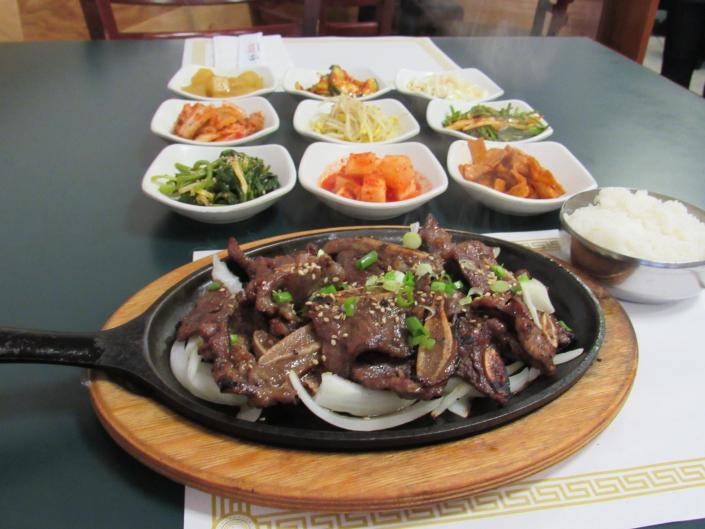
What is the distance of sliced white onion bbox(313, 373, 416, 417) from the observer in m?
1.30

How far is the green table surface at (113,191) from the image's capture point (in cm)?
125

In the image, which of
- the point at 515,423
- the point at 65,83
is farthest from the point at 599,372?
the point at 65,83

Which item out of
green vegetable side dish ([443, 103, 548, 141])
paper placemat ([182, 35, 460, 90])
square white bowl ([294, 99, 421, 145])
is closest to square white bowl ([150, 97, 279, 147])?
square white bowl ([294, 99, 421, 145])

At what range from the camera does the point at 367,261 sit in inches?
62.9

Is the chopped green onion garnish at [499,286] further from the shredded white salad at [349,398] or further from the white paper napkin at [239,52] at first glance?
the white paper napkin at [239,52]

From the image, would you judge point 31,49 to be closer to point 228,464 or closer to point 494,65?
point 494,65

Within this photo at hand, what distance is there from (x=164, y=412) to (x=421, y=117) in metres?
2.56

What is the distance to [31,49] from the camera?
157 inches

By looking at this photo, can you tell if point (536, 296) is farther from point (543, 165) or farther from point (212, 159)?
point (212, 159)

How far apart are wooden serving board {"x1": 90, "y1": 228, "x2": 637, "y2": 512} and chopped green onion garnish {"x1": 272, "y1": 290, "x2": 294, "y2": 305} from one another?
1.28ft

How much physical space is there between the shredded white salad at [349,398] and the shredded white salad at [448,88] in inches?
91.7

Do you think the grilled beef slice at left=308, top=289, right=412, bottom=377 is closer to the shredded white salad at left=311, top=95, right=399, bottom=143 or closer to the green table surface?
the green table surface

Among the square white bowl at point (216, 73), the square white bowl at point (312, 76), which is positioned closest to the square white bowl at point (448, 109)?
the square white bowl at point (312, 76)

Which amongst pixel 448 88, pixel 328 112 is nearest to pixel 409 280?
pixel 328 112
